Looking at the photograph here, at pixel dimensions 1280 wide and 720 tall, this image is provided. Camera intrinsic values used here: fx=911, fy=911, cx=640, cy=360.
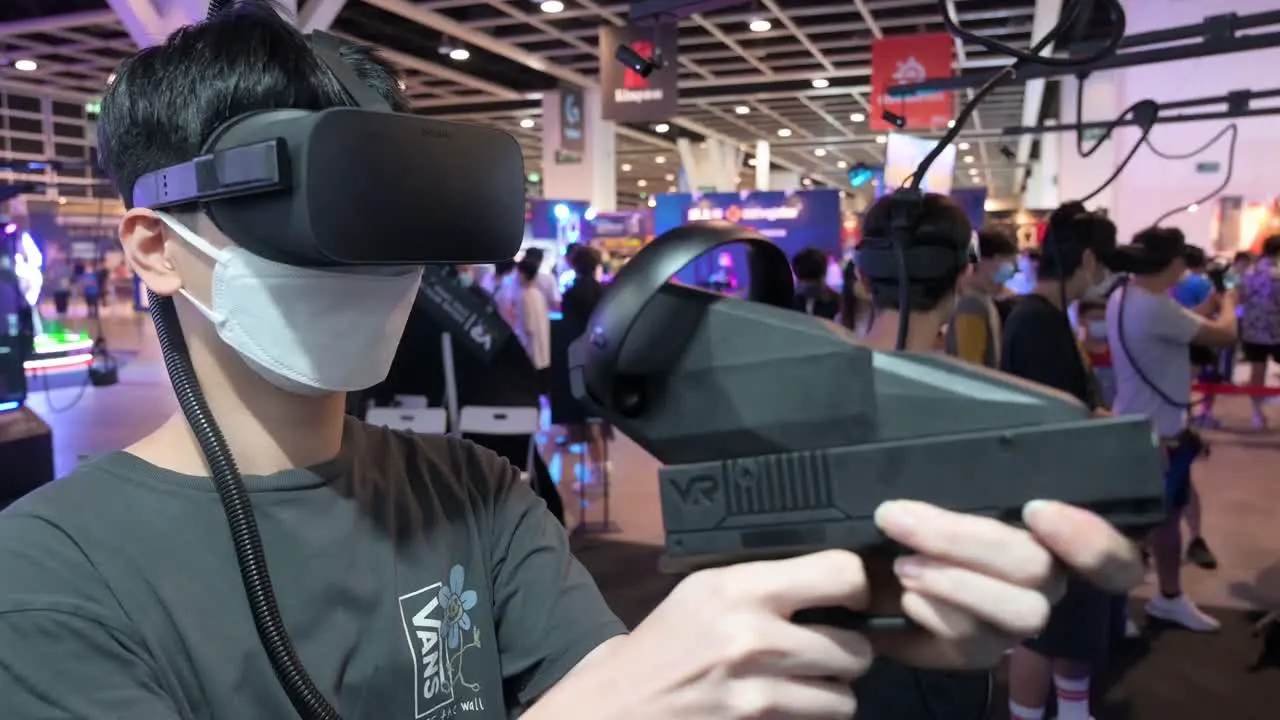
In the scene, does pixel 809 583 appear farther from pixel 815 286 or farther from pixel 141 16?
pixel 141 16

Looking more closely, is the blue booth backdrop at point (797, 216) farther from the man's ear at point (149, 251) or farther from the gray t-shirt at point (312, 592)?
the man's ear at point (149, 251)

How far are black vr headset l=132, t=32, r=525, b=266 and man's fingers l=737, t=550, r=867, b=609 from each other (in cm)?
37

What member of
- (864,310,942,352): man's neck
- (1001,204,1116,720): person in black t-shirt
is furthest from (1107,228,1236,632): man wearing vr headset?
(864,310,942,352): man's neck

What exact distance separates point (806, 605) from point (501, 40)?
11412 mm

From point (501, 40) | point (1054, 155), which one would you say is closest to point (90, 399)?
point (501, 40)

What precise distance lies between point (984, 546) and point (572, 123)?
42.3ft

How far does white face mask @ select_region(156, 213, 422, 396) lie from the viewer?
0.82 metres

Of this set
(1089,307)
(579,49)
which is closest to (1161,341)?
(1089,307)

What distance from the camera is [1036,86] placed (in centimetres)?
1145

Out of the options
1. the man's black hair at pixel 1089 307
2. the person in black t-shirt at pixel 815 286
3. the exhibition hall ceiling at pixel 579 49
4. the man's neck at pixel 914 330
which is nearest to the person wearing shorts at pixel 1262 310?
the exhibition hall ceiling at pixel 579 49

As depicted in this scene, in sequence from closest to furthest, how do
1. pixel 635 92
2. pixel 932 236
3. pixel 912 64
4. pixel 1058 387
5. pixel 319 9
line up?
pixel 932 236 < pixel 1058 387 < pixel 319 9 < pixel 635 92 < pixel 912 64

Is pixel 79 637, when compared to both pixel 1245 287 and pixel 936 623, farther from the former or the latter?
pixel 1245 287

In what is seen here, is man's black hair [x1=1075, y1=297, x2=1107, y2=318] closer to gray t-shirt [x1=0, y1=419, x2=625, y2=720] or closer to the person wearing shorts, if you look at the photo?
the person wearing shorts

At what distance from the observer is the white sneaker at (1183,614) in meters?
3.63
